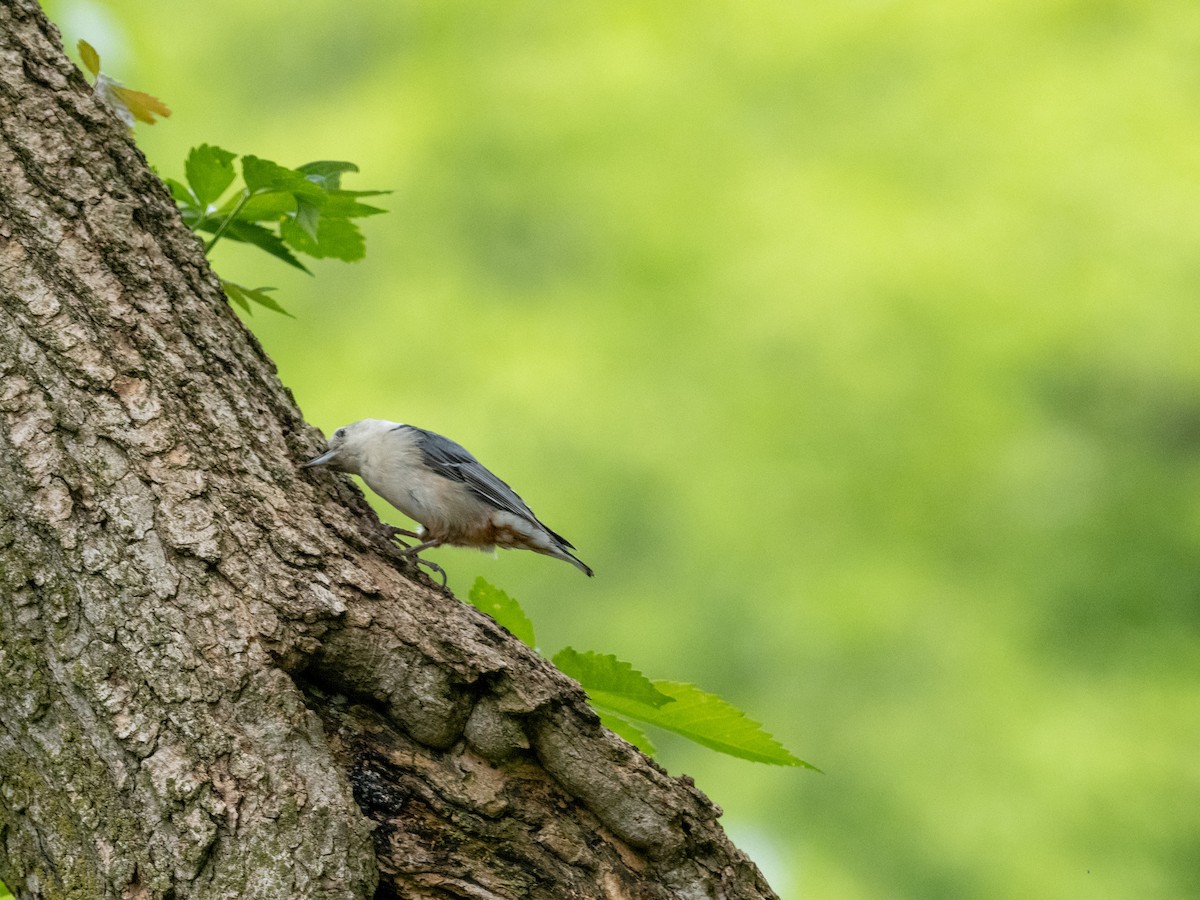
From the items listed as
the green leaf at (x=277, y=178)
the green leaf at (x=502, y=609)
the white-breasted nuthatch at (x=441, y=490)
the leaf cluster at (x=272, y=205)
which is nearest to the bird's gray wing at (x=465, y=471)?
the white-breasted nuthatch at (x=441, y=490)

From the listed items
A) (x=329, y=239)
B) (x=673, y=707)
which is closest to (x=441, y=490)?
(x=329, y=239)

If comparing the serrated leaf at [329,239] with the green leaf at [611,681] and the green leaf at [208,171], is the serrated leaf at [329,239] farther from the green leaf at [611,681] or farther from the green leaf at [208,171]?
the green leaf at [611,681]

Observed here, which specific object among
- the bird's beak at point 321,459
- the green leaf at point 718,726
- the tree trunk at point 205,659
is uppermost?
the bird's beak at point 321,459

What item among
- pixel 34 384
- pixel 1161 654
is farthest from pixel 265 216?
pixel 1161 654

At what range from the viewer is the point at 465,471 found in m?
2.92

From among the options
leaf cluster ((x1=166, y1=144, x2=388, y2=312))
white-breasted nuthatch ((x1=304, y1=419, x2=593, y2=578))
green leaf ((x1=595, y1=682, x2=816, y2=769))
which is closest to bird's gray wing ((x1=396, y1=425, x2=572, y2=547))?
white-breasted nuthatch ((x1=304, y1=419, x2=593, y2=578))

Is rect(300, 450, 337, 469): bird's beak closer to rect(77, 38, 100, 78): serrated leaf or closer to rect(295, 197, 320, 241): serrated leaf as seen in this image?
rect(295, 197, 320, 241): serrated leaf

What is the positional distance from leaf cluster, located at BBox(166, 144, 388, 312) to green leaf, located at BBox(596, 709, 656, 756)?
3.24 ft

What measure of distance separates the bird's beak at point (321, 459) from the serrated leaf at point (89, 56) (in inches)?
33.6

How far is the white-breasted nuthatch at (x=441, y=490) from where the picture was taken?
2.88 metres

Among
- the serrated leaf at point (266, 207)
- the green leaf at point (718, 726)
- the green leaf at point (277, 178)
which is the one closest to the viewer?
the green leaf at point (718, 726)

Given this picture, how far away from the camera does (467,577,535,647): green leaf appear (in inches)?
84.3

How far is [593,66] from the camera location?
7.25 meters

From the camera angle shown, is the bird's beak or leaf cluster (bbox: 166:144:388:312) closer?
the bird's beak
